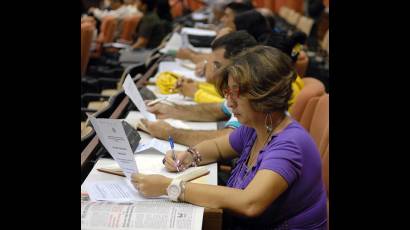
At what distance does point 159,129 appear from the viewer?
2537mm

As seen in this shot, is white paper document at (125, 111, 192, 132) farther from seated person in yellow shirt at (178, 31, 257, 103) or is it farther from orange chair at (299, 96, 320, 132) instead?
orange chair at (299, 96, 320, 132)

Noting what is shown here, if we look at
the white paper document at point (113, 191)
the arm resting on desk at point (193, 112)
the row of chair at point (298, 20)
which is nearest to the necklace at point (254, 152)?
the white paper document at point (113, 191)

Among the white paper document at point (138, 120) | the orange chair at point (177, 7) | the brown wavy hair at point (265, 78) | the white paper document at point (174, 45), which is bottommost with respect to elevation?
the orange chair at point (177, 7)

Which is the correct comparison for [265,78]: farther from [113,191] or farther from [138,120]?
[138,120]

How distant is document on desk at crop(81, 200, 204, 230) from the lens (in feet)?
5.16

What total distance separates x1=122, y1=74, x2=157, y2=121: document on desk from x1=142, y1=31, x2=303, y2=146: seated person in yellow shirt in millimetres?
88

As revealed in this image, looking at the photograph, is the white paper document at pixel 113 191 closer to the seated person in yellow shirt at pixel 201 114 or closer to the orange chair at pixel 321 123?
the seated person in yellow shirt at pixel 201 114

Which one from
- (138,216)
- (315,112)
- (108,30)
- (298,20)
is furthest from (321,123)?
(298,20)

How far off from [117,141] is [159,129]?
765mm

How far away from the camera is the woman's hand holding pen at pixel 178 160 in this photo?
210 centimetres
